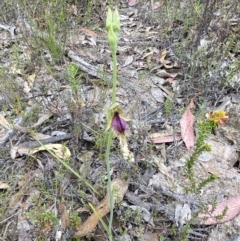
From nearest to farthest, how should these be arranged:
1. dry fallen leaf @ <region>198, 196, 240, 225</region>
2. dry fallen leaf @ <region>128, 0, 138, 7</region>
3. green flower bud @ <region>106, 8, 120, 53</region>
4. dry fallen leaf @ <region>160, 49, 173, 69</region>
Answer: green flower bud @ <region>106, 8, 120, 53</region> < dry fallen leaf @ <region>198, 196, 240, 225</region> < dry fallen leaf @ <region>160, 49, 173, 69</region> < dry fallen leaf @ <region>128, 0, 138, 7</region>

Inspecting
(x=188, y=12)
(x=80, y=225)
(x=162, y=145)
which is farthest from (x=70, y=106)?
(x=188, y=12)

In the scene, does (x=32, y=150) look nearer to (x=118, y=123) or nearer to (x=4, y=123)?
(x=4, y=123)

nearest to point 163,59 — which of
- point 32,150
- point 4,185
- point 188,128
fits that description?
point 188,128

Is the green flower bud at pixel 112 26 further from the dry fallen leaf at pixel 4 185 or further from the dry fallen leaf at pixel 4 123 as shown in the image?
the dry fallen leaf at pixel 4 123

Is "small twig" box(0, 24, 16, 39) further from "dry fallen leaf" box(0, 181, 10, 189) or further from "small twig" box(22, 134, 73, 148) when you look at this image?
"dry fallen leaf" box(0, 181, 10, 189)

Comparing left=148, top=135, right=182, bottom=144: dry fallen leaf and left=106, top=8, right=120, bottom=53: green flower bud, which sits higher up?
left=106, top=8, right=120, bottom=53: green flower bud

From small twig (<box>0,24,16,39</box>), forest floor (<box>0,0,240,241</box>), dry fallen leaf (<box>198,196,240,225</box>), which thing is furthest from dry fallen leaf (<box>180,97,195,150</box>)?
small twig (<box>0,24,16,39</box>)
